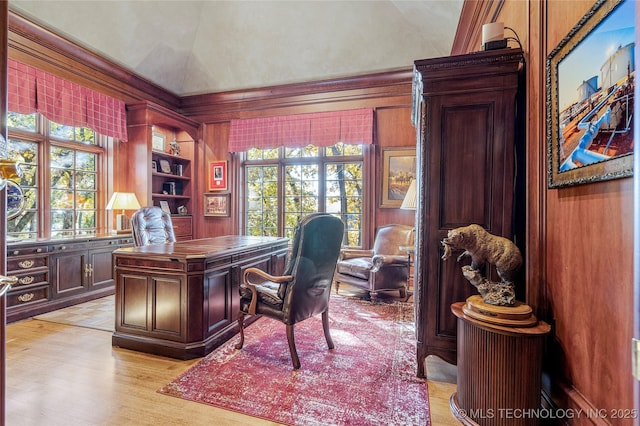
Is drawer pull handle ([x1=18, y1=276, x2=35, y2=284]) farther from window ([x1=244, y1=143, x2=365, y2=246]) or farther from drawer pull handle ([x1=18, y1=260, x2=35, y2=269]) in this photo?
window ([x1=244, y1=143, x2=365, y2=246])

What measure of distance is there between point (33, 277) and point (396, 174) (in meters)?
4.73

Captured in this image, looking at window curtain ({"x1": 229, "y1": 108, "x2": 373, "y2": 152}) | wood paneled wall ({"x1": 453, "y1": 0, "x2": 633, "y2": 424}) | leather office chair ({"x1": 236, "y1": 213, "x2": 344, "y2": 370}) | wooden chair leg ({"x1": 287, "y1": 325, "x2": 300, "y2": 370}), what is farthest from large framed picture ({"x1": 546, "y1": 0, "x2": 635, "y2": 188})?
window curtain ({"x1": 229, "y1": 108, "x2": 373, "y2": 152})

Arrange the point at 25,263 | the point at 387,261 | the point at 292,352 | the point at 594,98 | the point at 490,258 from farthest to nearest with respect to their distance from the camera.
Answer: the point at 387,261, the point at 25,263, the point at 292,352, the point at 490,258, the point at 594,98

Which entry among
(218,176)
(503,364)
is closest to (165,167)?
(218,176)

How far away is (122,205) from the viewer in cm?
426

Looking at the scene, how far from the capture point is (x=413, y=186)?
3.79 meters

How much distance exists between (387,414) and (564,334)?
39.9 inches

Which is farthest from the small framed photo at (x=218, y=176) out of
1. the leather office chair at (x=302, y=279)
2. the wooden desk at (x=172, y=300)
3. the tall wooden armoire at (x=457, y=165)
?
the tall wooden armoire at (x=457, y=165)

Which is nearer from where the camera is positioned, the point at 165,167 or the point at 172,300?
the point at 172,300

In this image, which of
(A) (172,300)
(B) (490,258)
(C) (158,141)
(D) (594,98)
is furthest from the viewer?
(C) (158,141)

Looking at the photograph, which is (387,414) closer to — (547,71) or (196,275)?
(196,275)

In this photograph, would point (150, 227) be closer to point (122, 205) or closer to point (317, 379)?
point (122, 205)

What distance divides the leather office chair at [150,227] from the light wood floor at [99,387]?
99 centimetres

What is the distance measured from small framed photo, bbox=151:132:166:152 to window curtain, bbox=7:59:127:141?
60 centimetres
